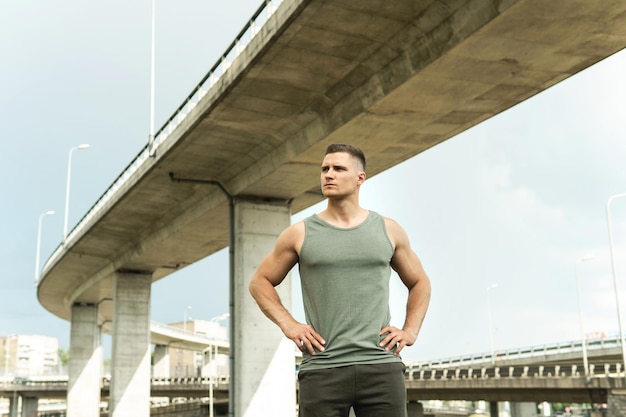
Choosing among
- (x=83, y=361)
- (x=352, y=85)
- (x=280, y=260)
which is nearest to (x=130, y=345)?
(x=83, y=361)

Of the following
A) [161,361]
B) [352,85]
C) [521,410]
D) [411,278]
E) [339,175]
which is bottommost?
[521,410]

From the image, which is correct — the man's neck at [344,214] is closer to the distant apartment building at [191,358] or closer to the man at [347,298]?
the man at [347,298]

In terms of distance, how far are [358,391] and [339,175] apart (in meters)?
0.90

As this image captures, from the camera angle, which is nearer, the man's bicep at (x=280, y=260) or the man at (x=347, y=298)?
the man at (x=347, y=298)

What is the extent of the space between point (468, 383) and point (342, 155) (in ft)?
155

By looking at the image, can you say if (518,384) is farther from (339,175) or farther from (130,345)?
(339,175)

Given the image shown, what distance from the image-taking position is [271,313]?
139 inches

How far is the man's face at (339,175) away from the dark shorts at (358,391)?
74 centimetres

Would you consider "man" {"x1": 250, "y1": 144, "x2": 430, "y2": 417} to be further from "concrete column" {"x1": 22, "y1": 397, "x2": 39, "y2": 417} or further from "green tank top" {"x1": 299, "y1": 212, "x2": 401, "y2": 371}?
"concrete column" {"x1": 22, "y1": 397, "x2": 39, "y2": 417}

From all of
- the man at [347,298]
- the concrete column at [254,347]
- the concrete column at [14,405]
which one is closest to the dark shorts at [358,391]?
the man at [347,298]

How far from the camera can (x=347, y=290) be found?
11.0ft

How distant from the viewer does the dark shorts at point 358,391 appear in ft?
10.7

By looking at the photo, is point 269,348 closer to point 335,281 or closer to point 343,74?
point 343,74

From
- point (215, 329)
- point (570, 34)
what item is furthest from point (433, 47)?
point (215, 329)
